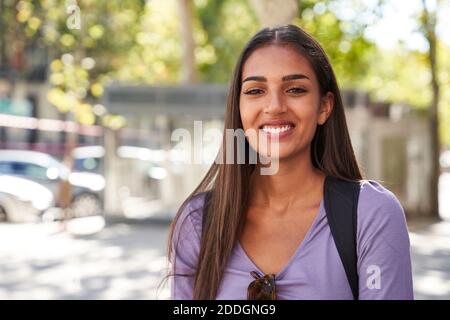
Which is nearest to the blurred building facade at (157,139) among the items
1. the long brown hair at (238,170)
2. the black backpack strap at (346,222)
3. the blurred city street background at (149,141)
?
the blurred city street background at (149,141)

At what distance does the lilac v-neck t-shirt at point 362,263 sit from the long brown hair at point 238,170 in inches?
2.8

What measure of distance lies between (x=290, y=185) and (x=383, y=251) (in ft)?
1.19

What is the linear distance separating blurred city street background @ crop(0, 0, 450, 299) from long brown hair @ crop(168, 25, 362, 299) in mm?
4786

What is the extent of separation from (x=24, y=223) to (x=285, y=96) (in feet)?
51.4

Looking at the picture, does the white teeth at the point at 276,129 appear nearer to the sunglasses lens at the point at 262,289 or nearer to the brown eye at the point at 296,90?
the brown eye at the point at 296,90

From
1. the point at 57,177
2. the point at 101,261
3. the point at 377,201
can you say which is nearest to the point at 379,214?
the point at 377,201

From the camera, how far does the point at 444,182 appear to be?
4384cm

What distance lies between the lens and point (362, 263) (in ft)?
5.93

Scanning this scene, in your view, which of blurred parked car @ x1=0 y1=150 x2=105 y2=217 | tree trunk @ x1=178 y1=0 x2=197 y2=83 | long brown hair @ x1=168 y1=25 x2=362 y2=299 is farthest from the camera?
tree trunk @ x1=178 y1=0 x2=197 y2=83

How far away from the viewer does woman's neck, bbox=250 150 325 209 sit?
6.73ft

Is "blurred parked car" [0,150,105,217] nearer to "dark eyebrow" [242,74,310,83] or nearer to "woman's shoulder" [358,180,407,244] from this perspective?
"dark eyebrow" [242,74,310,83]

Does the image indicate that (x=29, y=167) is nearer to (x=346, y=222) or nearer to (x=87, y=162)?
(x=87, y=162)

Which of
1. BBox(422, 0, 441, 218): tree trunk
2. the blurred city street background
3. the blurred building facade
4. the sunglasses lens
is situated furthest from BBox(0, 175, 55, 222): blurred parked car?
the sunglasses lens
